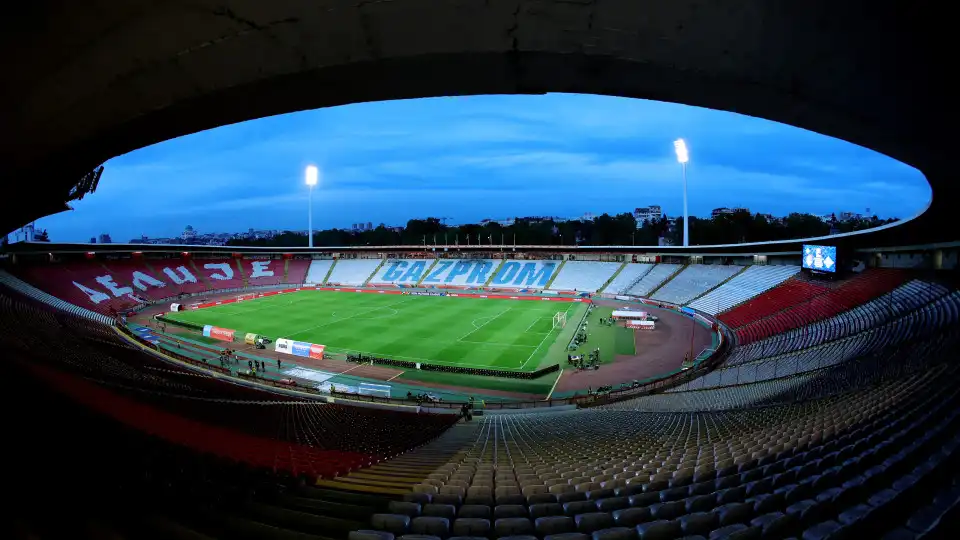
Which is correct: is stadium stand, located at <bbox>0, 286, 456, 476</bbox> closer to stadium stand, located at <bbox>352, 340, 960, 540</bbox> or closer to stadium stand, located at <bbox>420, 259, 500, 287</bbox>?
stadium stand, located at <bbox>352, 340, 960, 540</bbox>

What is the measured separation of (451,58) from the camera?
3494mm

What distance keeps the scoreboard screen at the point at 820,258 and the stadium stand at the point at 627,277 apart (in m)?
19.5

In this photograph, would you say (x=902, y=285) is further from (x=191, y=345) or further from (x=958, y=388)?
(x=191, y=345)

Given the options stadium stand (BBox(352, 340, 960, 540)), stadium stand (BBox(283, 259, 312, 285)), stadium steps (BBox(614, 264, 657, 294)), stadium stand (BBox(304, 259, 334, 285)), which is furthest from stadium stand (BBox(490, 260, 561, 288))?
stadium stand (BBox(352, 340, 960, 540))

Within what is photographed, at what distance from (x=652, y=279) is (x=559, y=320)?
20.1 meters

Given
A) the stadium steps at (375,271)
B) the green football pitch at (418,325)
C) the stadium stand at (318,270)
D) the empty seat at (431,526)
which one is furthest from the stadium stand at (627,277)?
the empty seat at (431,526)

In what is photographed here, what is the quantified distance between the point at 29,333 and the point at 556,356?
83.2ft

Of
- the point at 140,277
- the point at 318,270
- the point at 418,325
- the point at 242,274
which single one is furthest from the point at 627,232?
the point at 140,277

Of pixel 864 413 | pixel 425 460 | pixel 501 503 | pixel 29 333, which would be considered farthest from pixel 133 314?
pixel 864 413

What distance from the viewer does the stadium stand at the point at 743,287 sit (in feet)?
124

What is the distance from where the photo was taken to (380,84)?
3.98 m

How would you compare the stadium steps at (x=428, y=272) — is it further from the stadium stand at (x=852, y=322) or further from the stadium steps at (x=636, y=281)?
the stadium stand at (x=852, y=322)

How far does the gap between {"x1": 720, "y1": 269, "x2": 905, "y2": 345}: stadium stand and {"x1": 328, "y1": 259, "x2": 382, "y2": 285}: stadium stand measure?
4970 centimetres

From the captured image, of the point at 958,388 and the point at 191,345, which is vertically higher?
the point at 958,388
